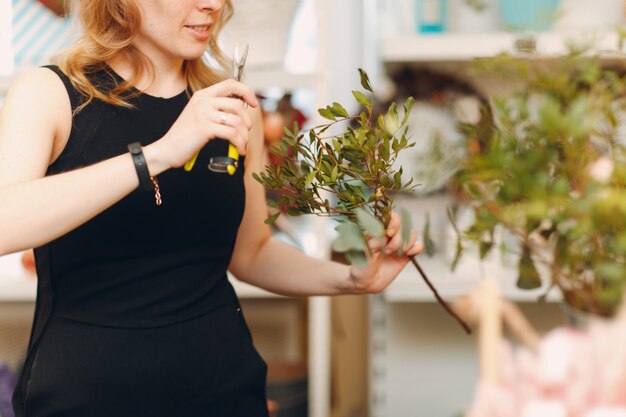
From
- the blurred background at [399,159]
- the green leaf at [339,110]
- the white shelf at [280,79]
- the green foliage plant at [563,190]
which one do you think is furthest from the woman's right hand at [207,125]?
the white shelf at [280,79]

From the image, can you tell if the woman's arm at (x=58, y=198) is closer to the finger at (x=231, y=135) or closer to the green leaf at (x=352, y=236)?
the finger at (x=231, y=135)

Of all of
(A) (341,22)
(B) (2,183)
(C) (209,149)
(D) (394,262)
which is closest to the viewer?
(B) (2,183)

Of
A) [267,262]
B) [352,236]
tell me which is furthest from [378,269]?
[352,236]

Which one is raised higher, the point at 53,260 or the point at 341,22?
the point at 341,22

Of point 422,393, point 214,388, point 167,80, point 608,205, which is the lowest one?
point 422,393

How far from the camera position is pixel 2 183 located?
2.83 ft

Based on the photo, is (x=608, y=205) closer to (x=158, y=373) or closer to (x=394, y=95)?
(x=158, y=373)

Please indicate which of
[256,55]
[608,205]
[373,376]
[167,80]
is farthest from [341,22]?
[608,205]

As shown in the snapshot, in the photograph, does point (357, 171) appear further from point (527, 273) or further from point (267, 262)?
point (267, 262)

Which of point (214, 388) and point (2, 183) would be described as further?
point (214, 388)

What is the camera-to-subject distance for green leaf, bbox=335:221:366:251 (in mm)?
604

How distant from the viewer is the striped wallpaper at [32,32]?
1.92 meters

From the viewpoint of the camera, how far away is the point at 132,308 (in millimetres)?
994

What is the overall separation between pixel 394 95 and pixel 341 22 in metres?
0.43
